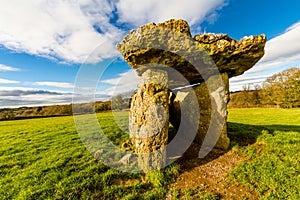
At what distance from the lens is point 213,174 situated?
6.00 metres

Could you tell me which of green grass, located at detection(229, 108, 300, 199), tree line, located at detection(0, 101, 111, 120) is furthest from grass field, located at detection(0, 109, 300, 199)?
tree line, located at detection(0, 101, 111, 120)

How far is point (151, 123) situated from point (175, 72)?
116 inches

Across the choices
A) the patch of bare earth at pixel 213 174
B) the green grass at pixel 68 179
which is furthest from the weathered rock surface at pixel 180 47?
the green grass at pixel 68 179

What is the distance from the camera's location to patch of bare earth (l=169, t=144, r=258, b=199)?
201 inches

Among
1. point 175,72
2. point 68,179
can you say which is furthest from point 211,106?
point 68,179

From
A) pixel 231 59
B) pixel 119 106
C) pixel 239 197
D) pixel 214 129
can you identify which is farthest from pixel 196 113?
pixel 119 106

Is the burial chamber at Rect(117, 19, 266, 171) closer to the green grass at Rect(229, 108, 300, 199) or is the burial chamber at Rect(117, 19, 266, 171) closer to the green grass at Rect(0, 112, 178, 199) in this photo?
the green grass at Rect(0, 112, 178, 199)

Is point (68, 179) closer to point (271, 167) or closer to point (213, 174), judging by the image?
point (213, 174)

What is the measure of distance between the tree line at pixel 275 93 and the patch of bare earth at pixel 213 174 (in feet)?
135

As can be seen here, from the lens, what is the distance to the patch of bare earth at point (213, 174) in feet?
16.8

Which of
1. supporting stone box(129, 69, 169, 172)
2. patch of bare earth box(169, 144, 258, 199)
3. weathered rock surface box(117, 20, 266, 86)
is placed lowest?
patch of bare earth box(169, 144, 258, 199)

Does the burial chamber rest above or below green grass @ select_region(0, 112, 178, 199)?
above

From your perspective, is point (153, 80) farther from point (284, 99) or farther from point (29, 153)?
point (284, 99)

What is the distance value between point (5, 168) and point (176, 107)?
8.26 metres
